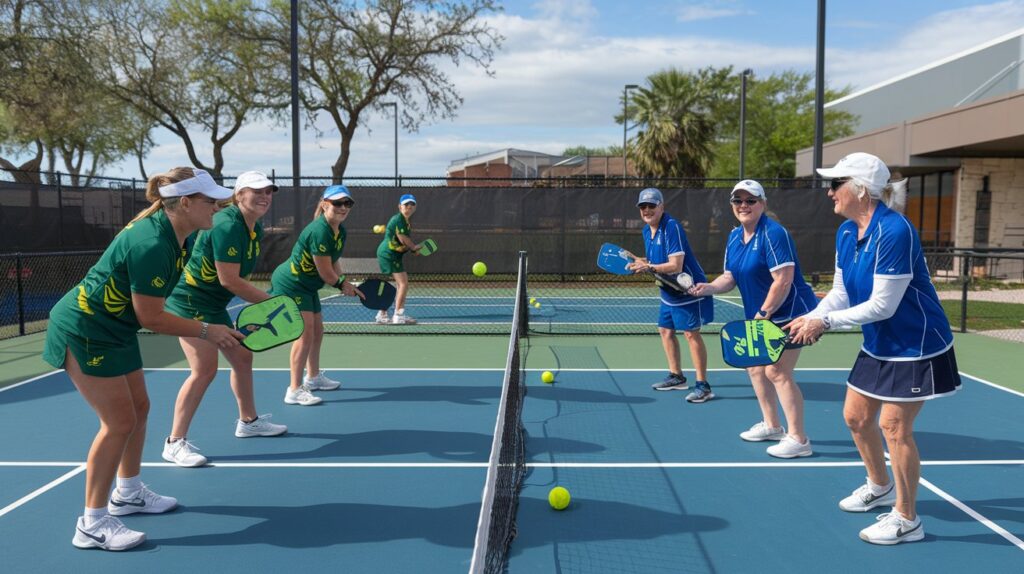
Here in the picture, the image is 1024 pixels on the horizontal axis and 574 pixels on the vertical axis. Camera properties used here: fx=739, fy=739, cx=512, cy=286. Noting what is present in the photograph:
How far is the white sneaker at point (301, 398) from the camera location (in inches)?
252

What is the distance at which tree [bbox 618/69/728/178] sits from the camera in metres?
33.5

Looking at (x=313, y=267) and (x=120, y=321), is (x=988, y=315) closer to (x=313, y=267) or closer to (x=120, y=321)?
(x=313, y=267)

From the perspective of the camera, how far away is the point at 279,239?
14242 mm

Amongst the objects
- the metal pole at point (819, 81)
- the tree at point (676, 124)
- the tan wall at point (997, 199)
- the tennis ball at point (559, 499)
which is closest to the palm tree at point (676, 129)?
the tree at point (676, 124)

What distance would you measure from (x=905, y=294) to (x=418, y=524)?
8.68ft

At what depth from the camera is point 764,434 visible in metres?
5.31

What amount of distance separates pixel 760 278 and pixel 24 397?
249 inches

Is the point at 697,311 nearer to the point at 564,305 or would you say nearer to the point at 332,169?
the point at 564,305

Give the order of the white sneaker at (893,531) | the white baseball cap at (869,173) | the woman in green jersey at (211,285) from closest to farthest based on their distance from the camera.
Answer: the white baseball cap at (869,173), the white sneaker at (893,531), the woman in green jersey at (211,285)

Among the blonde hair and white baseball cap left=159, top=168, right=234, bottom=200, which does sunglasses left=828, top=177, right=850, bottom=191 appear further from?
the blonde hair

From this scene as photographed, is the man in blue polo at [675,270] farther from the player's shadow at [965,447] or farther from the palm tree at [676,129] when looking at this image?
the palm tree at [676,129]

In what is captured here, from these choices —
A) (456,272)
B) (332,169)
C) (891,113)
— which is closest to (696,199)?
(456,272)

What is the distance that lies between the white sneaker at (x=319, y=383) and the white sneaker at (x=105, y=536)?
3204mm

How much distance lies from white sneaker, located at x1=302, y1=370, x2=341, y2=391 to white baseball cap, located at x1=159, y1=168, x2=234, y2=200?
3.51m
